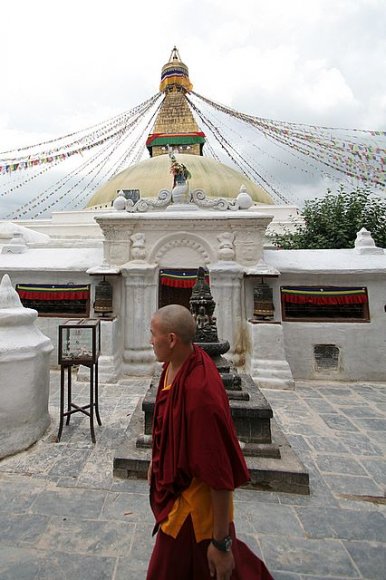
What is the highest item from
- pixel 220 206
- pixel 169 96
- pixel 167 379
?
pixel 169 96

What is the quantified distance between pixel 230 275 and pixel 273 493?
4768mm

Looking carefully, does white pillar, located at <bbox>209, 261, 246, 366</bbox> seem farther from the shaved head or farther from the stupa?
the stupa

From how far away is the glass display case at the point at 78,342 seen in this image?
168 inches

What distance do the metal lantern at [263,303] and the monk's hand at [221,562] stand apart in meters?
5.65

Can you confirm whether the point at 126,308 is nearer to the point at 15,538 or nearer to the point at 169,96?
the point at 15,538

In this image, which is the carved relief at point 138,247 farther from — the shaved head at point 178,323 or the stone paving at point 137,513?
the shaved head at point 178,323

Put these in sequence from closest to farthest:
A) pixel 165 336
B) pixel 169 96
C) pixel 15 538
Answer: pixel 165 336 → pixel 15 538 → pixel 169 96

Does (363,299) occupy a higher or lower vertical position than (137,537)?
higher

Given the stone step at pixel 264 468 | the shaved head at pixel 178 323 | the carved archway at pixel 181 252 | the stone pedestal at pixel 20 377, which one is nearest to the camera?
the shaved head at pixel 178 323

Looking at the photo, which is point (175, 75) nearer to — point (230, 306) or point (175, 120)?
point (175, 120)

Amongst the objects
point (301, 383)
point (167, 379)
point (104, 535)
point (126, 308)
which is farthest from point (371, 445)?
point (126, 308)

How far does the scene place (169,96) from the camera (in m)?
23.2

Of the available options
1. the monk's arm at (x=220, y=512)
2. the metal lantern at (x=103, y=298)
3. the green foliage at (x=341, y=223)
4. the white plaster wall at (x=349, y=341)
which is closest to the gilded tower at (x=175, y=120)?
the green foliage at (x=341, y=223)

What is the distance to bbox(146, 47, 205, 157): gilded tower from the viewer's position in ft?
75.1
